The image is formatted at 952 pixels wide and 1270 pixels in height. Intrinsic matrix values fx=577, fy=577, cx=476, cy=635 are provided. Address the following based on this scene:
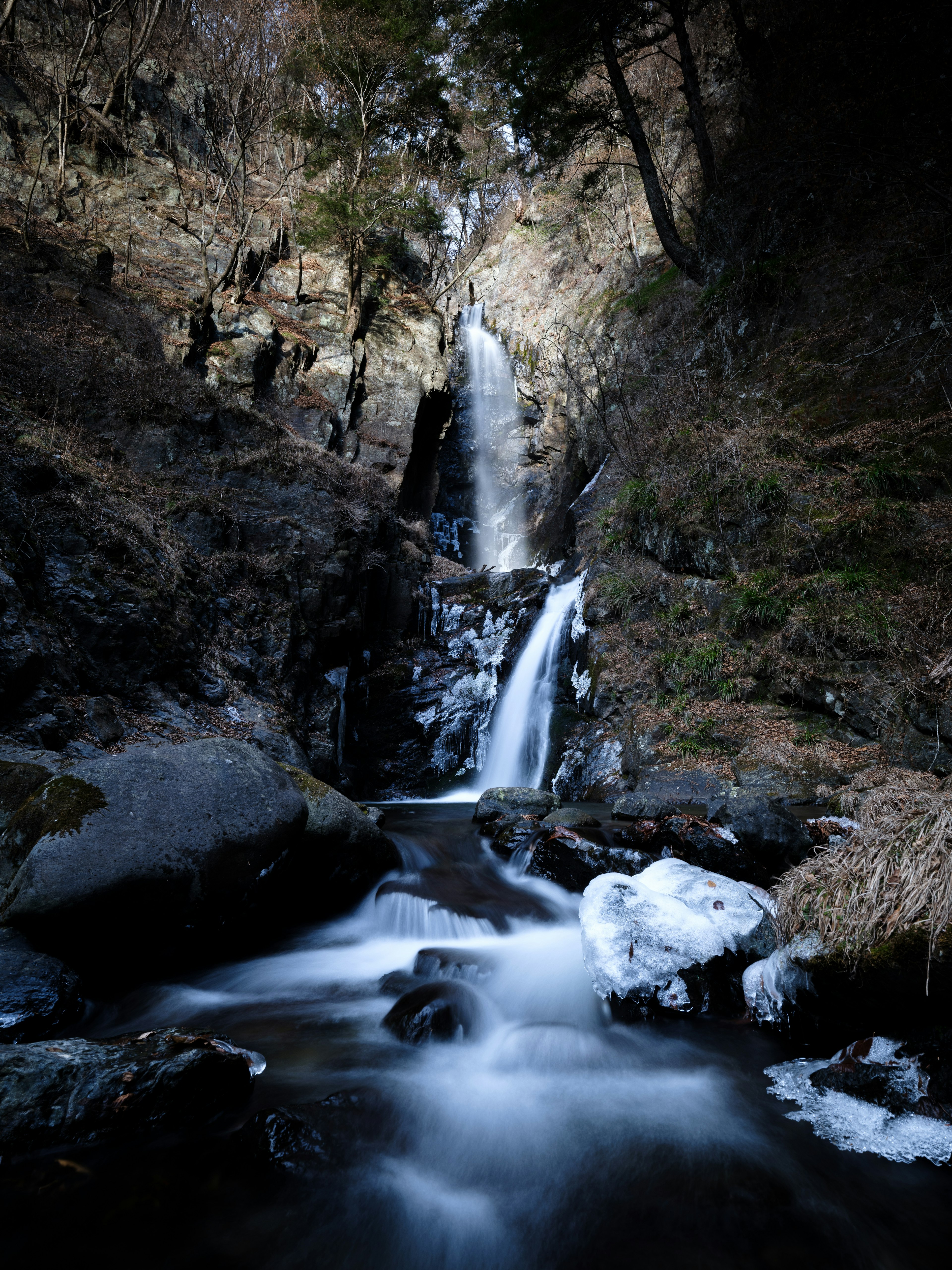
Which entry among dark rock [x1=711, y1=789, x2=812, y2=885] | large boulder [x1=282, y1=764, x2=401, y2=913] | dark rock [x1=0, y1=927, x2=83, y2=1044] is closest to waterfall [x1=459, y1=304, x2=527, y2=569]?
dark rock [x1=711, y1=789, x2=812, y2=885]

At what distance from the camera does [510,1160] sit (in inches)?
117

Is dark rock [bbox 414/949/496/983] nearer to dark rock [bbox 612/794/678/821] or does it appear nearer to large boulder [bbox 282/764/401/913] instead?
large boulder [bbox 282/764/401/913]

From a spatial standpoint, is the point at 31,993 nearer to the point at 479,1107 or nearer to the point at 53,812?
the point at 53,812

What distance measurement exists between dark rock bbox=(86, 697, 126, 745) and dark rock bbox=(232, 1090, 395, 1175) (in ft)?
14.4

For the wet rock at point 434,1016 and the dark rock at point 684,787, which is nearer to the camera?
the wet rock at point 434,1016

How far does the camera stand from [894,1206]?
8.01 ft

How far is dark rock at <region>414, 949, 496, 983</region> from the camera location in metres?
4.68

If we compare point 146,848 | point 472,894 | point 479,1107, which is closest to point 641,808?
point 472,894

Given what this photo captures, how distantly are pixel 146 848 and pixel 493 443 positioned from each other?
25391 mm

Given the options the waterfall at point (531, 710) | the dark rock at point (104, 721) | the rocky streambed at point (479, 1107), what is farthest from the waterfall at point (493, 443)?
the rocky streambed at point (479, 1107)

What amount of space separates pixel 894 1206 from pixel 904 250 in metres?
13.2

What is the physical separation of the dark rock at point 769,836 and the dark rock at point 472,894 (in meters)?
2.13

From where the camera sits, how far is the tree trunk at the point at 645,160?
42.1 feet

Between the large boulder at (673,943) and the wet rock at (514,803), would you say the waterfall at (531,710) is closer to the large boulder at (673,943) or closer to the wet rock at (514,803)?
the wet rock at (514,803)
